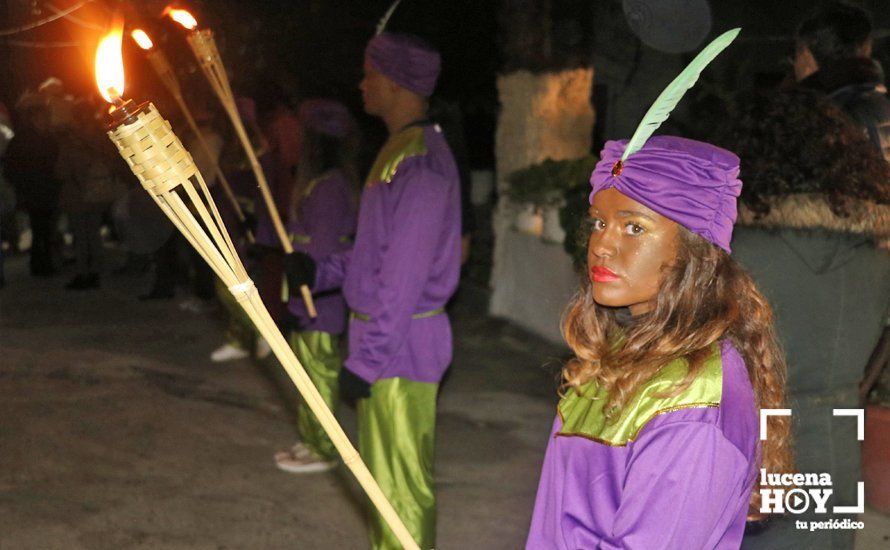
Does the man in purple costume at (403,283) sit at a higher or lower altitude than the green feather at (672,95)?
lower

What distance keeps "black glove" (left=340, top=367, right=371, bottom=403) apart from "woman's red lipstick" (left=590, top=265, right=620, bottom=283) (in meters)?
1.87

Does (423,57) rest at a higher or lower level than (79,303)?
higher

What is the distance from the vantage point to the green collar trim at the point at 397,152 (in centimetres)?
380

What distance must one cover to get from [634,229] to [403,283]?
1.81m

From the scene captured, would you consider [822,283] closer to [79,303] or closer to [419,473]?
[419,473]

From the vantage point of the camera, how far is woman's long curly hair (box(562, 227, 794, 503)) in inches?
75.1

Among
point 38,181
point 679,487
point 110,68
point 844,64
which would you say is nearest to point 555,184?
point 844,64

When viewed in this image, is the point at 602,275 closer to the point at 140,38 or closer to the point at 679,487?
the point at 679,487

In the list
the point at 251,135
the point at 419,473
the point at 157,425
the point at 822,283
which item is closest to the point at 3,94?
the point at 251,135

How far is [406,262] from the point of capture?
368cm

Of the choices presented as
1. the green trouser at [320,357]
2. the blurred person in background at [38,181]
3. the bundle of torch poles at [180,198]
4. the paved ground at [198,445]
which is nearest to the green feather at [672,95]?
the bundle of torch poles at [180,198]

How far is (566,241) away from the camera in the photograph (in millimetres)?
7836

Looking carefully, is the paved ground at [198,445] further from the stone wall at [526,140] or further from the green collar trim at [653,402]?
the green collar trim at [653,402]

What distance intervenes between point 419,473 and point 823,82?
2154 millimetres
